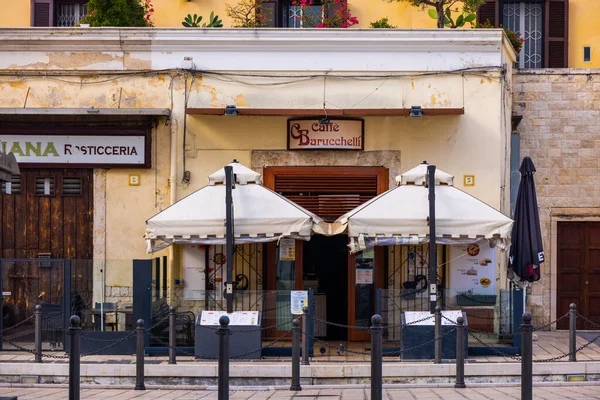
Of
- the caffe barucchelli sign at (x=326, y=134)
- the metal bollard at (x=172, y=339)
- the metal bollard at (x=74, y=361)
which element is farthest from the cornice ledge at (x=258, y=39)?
the metal bollard at (x=74, y=361)

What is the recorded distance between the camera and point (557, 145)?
20.9 meters

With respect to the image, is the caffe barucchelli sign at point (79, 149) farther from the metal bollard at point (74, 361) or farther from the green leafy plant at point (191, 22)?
the metal bollard at point (74, 361)

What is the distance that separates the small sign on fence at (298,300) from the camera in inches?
625

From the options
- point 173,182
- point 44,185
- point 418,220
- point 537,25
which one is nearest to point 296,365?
point 418,220

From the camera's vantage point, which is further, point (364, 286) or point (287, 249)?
point (287, 249)

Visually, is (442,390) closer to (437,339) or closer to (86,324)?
(437,339)

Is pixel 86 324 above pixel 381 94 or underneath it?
underneath

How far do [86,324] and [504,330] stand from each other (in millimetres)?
→ 6345

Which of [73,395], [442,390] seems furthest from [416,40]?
[73,395]

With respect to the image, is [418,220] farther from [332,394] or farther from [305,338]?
[332,394]

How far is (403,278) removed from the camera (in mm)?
18375

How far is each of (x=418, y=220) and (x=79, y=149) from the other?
624cm

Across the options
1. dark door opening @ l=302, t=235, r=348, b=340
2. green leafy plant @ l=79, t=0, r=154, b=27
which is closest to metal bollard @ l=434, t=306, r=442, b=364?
dark door opening @ l=302, t=235, r=348, b=340

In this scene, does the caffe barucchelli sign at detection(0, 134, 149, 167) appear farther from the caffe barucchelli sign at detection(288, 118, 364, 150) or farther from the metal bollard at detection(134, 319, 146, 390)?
the metal bollard at detection(134, 319, 146, 390)
